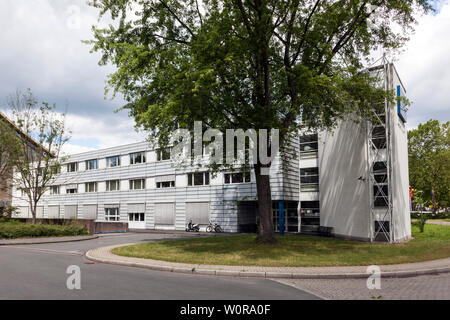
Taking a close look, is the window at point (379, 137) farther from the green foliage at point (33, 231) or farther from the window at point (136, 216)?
the window at point (136, 216)

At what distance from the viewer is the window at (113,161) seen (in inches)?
Result: 1601

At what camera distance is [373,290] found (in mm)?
8109

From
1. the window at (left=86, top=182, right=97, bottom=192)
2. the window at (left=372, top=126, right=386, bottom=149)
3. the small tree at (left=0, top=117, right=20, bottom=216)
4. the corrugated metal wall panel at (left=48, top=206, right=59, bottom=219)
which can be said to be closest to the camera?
the window at (left=372, top=126, right=386, bottom=149)

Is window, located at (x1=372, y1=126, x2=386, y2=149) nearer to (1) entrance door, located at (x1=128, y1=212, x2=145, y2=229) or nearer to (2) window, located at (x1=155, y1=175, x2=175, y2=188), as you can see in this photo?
(2) window, located at (x1=155, y1=175, x2=175, y2=188)

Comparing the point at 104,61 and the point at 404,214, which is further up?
the point at 104,61

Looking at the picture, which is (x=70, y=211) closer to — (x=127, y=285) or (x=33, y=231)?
(x=33, y=231)

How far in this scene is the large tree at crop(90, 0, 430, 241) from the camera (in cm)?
1352

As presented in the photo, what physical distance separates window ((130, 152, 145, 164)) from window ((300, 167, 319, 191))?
59.1 ft

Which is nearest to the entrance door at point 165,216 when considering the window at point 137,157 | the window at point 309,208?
the window at point 137,157

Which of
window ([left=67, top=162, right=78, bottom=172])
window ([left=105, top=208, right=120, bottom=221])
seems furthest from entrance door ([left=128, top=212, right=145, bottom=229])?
window ([left=67, top=162, right=78, bottom=172])

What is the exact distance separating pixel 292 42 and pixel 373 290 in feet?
38.9

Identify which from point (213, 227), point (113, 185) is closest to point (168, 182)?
point (213, 227)
